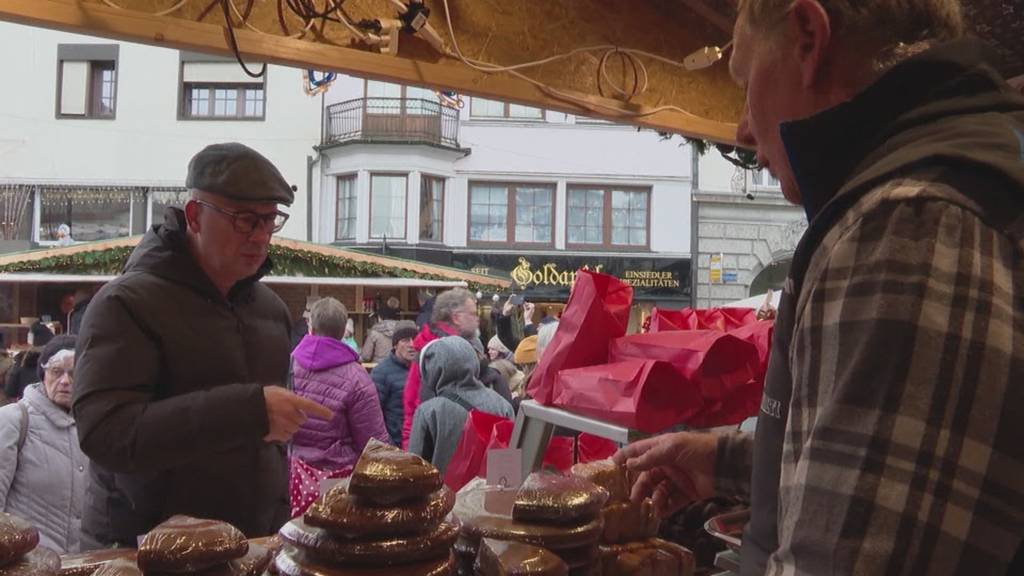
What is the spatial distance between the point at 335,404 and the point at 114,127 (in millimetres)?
12287

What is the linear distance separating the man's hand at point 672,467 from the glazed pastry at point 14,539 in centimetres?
88

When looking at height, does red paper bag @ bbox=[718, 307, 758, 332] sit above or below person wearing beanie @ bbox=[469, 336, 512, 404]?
above

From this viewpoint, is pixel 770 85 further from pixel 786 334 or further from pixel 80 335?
pixel 80 335

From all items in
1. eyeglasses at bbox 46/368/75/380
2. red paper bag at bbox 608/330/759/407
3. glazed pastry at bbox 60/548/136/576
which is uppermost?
red paper bag at bbox 608/330/759/407

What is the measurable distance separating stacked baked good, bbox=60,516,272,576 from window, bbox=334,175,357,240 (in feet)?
45.3

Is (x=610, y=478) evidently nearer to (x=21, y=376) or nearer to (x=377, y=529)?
(x=377, y=529)

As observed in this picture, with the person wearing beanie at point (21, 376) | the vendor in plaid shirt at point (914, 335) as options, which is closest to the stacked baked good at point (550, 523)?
the vendor in plaid shirt at point (914, 335)

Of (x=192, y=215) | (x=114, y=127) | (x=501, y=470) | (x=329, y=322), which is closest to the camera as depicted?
(x=501, y=470)

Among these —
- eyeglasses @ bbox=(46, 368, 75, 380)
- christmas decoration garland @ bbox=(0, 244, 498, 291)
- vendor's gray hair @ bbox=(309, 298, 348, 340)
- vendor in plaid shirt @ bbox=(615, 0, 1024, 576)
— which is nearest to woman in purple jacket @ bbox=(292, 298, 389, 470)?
vendor's gray hair @ bbox=(309, 298, 348, 340)

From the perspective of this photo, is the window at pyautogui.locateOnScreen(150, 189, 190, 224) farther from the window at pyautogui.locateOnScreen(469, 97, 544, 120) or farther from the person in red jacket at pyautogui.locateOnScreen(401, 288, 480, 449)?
the person in red jacket at pyautogui.locateOnScreen(401, 288, 480, 449)

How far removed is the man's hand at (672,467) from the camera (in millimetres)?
1352

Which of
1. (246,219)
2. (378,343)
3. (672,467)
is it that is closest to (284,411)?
(246,219)

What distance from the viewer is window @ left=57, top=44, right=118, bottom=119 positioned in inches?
554

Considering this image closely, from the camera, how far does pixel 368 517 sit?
108 centimetres
